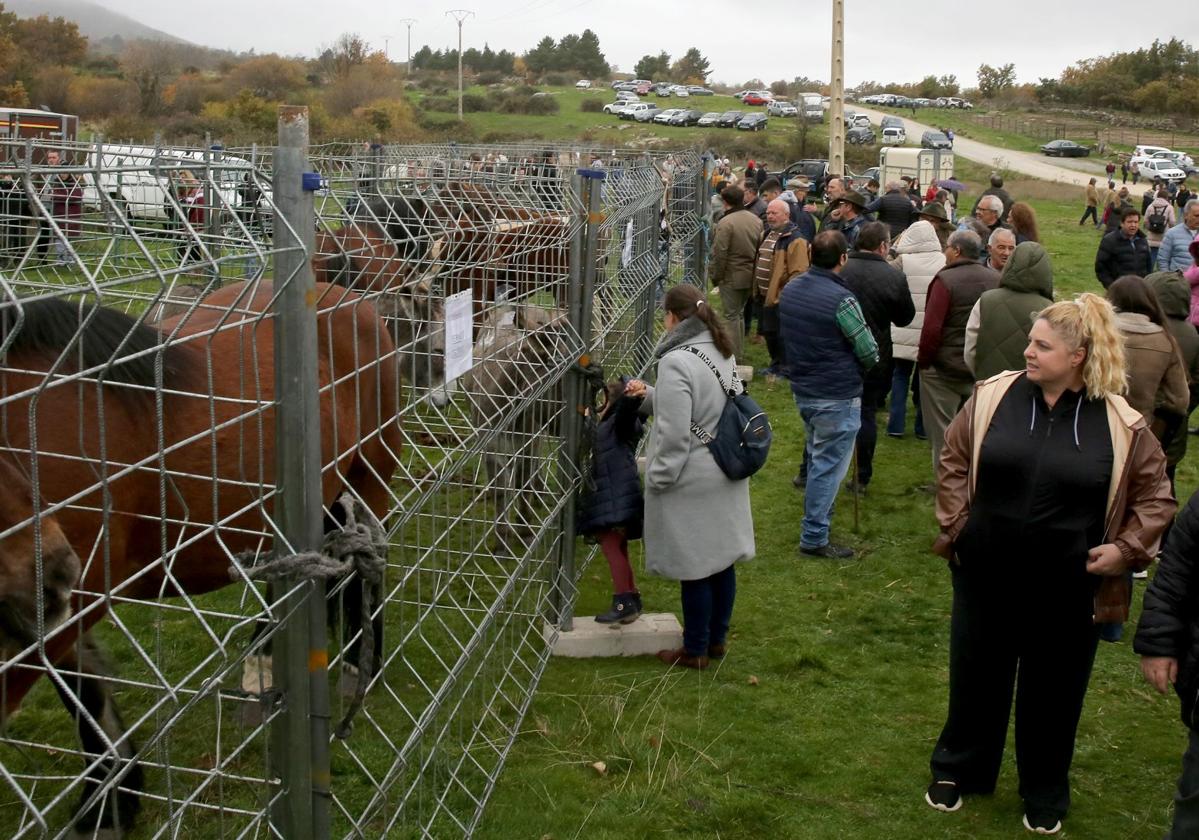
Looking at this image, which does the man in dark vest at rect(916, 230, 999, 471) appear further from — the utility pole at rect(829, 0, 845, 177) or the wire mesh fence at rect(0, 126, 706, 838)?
the utility pole at rect(829, 0, 845, 177)

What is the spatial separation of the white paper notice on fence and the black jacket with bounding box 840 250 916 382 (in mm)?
4916

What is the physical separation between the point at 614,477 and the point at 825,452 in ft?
6.63

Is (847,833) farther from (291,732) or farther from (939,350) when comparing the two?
(939,350)

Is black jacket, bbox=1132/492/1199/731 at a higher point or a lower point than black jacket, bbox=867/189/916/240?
lower

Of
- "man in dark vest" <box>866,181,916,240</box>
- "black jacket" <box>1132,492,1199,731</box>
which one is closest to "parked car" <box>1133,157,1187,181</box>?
"man in dark vest" <box>866,181,916,240</box>

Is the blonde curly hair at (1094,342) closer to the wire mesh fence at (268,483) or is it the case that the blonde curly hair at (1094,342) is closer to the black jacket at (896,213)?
the wire mesh fence at (268,483)

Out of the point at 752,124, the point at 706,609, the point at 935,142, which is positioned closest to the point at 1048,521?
the point at 706,609

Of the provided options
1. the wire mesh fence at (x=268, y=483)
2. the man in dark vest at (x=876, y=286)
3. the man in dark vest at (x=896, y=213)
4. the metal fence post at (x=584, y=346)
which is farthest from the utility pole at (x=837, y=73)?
the metal fence post at (x=584, y=346)

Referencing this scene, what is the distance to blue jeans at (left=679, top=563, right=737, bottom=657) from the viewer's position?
5676mm

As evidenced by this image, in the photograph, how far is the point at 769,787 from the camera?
482 cm

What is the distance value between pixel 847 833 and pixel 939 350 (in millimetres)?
4124

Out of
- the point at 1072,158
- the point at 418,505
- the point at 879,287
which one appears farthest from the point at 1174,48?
the point at 418,505

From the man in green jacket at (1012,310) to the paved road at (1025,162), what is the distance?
44.8m

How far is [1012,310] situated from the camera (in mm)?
6711
